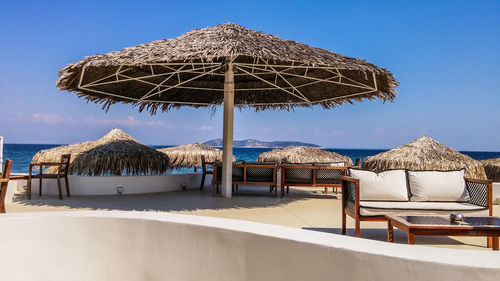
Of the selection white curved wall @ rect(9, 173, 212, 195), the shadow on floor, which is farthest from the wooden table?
white curved wall @ rect(9, 173, 212, 195)

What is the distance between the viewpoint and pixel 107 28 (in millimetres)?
13500

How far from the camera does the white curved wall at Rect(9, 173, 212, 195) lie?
6.60 m

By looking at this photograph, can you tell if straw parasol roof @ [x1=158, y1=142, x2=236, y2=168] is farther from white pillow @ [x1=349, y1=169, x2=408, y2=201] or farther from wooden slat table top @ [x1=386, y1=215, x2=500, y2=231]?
→ wooden slat table top @ [x1=386, y1=215, x2=500, y2=231]

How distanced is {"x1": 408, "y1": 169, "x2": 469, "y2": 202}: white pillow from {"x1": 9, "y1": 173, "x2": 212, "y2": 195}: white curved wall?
4.80 m

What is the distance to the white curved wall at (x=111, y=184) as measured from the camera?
6.60m

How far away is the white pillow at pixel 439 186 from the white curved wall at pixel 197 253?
264 cm

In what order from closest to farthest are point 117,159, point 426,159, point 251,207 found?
point 251,207 < point 117,159 < point 426,159

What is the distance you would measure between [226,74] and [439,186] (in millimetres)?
3857

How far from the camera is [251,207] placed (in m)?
5.45

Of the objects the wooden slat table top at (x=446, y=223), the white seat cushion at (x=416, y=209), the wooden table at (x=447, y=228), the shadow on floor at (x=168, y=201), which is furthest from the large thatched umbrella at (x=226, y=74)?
the wooden table at (x=447, y=228)

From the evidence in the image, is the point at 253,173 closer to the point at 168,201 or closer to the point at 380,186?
the point at 168,201

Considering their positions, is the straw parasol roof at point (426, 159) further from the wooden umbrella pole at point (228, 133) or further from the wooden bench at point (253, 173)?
the wooden umbrella pole at point (228, 133)

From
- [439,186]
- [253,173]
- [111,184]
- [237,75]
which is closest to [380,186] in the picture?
[439,186]

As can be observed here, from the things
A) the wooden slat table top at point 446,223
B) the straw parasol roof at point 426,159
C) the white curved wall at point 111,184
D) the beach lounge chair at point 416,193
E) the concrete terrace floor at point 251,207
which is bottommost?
the concrete terrace floor at point 251,207
